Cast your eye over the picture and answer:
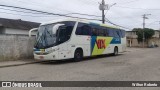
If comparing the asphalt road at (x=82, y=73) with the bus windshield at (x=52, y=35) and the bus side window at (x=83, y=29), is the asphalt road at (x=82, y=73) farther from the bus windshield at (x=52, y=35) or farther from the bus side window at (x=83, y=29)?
the bus side window at (x=83, y=29)

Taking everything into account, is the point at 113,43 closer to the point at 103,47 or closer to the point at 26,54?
the point at 103,47

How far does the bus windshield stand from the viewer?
623 inches

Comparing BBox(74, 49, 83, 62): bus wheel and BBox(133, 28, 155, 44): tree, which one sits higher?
BBox(133, 28, 155, 44): tree

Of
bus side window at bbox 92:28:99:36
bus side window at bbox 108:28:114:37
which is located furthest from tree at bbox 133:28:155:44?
bus side window at bbox 92:28:99:36

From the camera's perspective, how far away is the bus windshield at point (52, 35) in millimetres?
15828

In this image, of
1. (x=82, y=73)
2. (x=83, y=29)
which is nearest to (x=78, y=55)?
(x=83, y=29)

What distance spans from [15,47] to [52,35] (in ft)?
12.8

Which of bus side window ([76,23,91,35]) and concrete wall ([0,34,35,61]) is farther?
bus side window ([76,23,91,35])

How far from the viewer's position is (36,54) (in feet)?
54.0

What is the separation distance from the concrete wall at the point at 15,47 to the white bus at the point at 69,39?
7.43ft

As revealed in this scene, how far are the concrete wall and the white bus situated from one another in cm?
226

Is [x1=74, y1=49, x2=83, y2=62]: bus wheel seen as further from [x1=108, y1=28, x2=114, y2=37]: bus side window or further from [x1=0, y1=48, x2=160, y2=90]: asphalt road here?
[x1=108, y1=28, x2=114, y2=37]: bus side window

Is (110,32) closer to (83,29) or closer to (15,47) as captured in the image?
(83,29)

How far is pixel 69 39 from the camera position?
1686 centimetres
